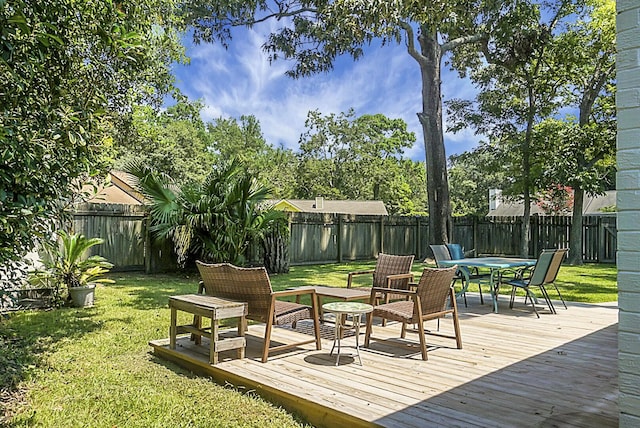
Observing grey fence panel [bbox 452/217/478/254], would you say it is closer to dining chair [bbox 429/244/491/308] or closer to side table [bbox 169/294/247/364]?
dining chair [bbox 429/244/491/308]

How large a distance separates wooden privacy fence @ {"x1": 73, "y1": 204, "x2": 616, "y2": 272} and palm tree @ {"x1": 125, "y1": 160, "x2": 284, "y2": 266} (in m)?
0.84

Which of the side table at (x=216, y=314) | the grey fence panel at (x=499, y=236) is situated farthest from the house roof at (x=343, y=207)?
the side table at (x=216, y=314)

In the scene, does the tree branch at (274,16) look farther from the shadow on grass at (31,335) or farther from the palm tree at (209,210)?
→ the shadow on grass at (31,335)

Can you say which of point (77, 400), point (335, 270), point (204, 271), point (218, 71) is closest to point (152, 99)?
point (335, 270)

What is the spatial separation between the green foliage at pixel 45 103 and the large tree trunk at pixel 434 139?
11198 millimetres

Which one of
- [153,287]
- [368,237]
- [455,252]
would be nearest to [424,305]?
[455,252]

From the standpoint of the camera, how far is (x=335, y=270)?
1314cm

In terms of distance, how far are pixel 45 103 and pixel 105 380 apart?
7.50 ft

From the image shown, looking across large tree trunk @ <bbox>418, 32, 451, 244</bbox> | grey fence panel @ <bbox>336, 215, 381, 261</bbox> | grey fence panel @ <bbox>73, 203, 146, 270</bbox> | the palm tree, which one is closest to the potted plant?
the palm tree

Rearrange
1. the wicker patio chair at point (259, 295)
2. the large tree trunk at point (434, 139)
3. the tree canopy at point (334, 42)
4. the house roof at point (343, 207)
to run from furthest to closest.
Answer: the house roof at point (343, 207), the large tree trunk at point (434, 139), the tree canopy at point (334, 42), the wicker patio chair at point (259, 295)

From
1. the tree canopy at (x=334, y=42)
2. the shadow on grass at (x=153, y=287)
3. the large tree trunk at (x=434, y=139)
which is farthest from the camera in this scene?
the large tree trunk at (x=434, y=139)

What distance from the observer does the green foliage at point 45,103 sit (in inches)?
119

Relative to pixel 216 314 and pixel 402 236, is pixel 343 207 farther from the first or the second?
pixel 216 314

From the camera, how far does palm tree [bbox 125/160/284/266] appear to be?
10.4 metres
